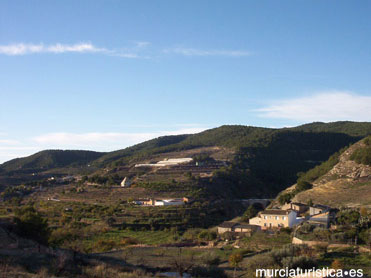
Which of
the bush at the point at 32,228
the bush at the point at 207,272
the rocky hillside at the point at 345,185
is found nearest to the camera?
the bush at the point at 207,272

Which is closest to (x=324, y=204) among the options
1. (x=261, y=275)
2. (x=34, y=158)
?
(x=261, y=275)

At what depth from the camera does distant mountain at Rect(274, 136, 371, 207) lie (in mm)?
37406

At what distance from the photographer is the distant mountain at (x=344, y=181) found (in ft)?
123

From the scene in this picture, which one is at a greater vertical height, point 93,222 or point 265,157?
point 265,157

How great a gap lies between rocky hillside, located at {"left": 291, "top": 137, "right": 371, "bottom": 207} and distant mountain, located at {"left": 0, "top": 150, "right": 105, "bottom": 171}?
79.7 meters

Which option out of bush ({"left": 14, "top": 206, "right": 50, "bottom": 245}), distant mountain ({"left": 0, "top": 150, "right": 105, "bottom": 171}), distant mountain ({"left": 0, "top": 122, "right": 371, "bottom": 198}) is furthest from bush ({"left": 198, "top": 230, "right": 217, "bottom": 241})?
distant mountain ({"left": 0, "top": 150, "right": 105, "bottom": 171})

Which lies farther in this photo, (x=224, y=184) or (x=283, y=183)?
(x=283, y=183)

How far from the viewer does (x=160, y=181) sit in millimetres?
59062

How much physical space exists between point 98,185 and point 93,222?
22.5m

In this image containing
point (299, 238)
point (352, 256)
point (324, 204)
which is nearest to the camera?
point (352, 256)

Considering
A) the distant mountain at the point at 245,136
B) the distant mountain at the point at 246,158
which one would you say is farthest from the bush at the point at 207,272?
the distant mountain at the point at 245,136

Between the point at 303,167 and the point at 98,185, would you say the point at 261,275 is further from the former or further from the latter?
the point at 303,167

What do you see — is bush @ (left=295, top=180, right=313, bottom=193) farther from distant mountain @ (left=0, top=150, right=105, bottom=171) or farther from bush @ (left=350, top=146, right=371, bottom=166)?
distant mountain @ (left=0, top=150, right=105, bottom=171)

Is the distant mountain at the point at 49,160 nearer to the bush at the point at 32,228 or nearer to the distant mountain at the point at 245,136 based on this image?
the distant mountain at the point at 245,136
